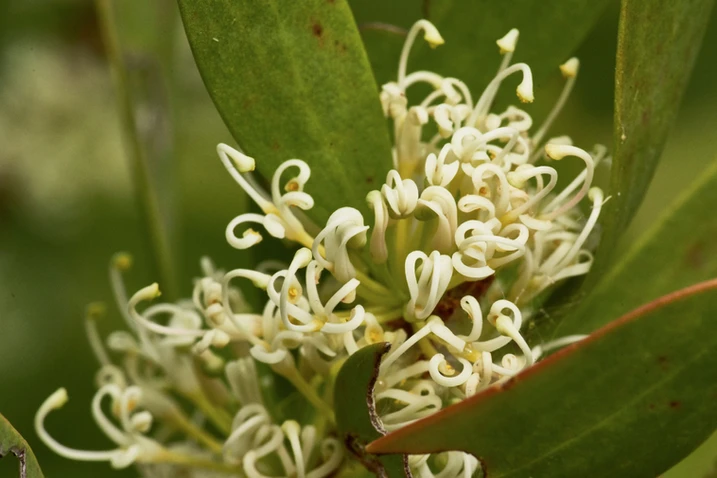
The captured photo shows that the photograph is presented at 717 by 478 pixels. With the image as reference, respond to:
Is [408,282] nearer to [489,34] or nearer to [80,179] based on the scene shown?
[489,34]

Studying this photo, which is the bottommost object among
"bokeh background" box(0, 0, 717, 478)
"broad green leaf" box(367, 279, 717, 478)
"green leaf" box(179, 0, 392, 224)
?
"bokeh background" box(0, 0, 717, 478)

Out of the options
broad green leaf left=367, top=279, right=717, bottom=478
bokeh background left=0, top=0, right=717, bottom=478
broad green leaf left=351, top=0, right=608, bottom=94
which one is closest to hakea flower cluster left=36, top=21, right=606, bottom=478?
broad green leaf left=351, top=0, right=608, bottom=94

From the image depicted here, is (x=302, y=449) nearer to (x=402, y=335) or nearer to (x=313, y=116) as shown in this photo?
(x=402, y=335)

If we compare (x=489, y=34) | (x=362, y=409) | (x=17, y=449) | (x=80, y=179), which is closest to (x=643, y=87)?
(x=489, y=34)

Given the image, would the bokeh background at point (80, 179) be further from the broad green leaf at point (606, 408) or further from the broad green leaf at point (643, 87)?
the broad green leaf at point (606, 408)

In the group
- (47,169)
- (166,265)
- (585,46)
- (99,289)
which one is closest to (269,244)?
(166,265)

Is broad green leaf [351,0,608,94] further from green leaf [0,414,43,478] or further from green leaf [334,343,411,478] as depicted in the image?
green leaf [0,414,43,478]
